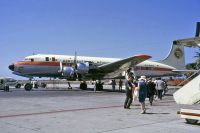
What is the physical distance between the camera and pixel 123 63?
34688 mm

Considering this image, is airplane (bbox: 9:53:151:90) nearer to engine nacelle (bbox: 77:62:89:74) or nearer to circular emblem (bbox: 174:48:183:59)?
engine nacelle (bbox: 77:62:89:74)

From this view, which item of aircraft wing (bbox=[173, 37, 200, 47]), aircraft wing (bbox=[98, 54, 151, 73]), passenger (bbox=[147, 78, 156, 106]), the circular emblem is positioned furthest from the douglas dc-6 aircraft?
aircraft wing (bbox=[173, 37, 200, 47])

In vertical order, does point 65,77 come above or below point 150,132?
above

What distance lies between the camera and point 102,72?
36.6 m

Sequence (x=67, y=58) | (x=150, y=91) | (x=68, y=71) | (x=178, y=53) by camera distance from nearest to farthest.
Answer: (x=150, y=91), (x=68, y=71), (x=67, y=58), (x=178, y=53)

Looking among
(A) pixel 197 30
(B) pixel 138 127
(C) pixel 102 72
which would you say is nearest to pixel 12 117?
(B) pixel 138 127

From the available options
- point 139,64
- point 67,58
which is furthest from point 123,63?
point 67,58

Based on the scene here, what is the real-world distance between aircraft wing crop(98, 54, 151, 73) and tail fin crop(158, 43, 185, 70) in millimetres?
10493

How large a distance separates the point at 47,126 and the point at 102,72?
26552 millimetres

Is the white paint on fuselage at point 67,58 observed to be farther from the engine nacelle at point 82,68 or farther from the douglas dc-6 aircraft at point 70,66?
the engine nacelle at point 82,68

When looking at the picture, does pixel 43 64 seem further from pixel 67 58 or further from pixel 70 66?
pixel 70 66

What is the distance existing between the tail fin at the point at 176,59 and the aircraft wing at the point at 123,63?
1049 centimetres

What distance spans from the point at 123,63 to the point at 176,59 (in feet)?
44.6

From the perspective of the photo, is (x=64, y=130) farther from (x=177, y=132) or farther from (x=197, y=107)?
(x=197, y=107)
